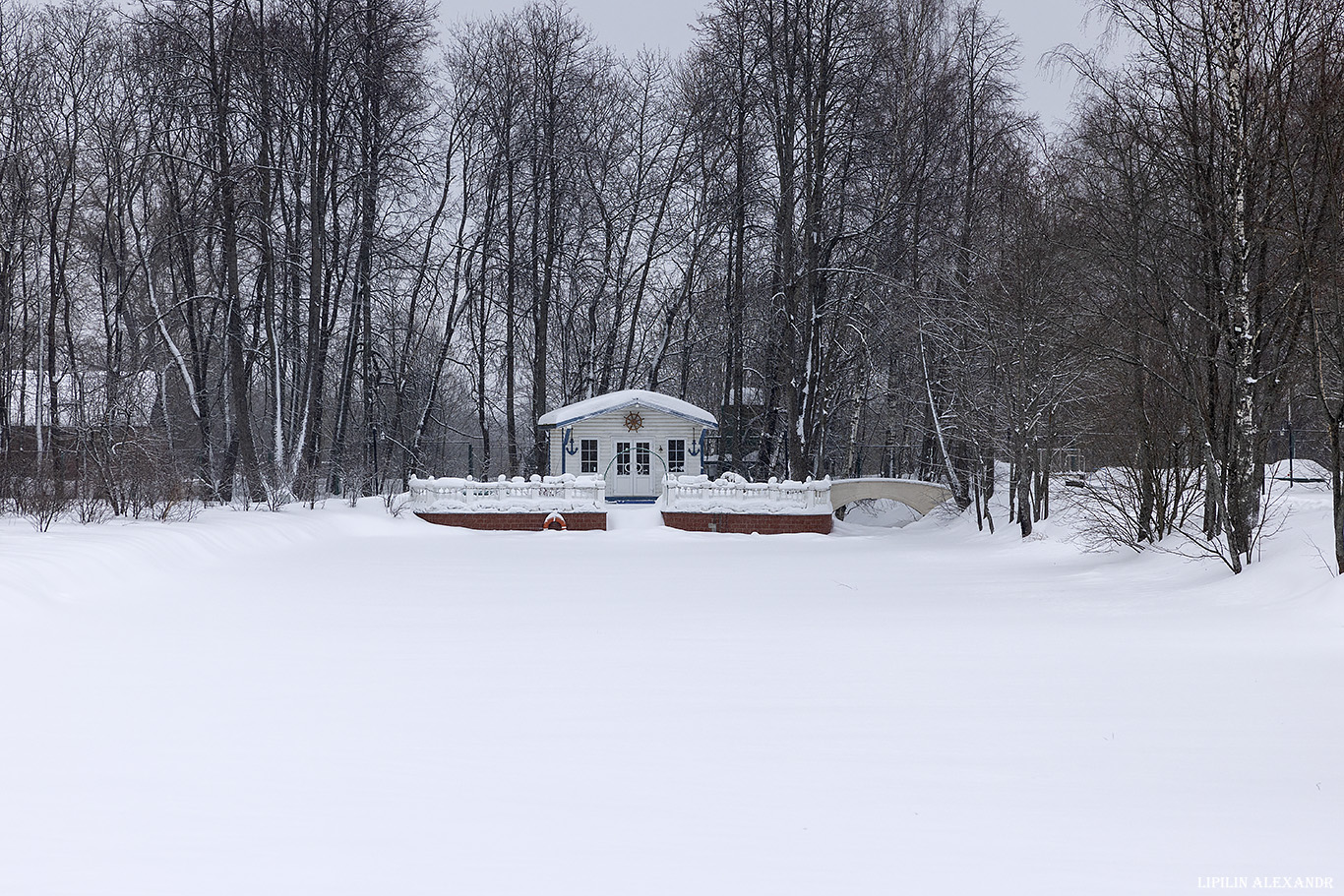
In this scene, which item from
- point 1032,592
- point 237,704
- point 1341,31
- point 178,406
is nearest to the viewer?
point 237,704

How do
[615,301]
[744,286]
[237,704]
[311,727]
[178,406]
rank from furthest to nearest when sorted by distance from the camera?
[178,406] → [615,301] → [744,286] → [237,704] → [311,727]

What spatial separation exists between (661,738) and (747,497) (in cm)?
2185

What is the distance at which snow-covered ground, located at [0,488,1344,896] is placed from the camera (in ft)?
13.3

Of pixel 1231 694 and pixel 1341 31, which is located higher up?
pixel 1341 31

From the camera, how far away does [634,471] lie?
32.3 m

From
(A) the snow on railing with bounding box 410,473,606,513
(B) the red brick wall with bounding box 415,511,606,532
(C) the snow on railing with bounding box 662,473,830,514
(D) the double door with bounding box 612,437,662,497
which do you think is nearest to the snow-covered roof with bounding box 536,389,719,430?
(D) the double door with bounding box 612,437,662,497

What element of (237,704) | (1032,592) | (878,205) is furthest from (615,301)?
(237,704)

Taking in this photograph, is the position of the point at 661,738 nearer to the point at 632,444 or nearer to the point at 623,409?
the point at 623,409

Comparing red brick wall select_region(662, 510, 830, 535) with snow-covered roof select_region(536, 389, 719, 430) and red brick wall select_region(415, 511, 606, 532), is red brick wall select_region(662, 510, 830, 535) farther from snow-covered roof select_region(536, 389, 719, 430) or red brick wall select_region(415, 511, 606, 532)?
snow-covered roof select_region(536, 389, 719, 430)

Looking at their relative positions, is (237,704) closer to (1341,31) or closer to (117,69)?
(1341,31)

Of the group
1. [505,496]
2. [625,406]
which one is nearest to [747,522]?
[625,406]

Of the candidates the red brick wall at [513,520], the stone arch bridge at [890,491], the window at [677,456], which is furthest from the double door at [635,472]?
the stone arch bridge at [890,491]

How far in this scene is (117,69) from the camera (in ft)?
92.5

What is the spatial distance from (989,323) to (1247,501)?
34.4ft
